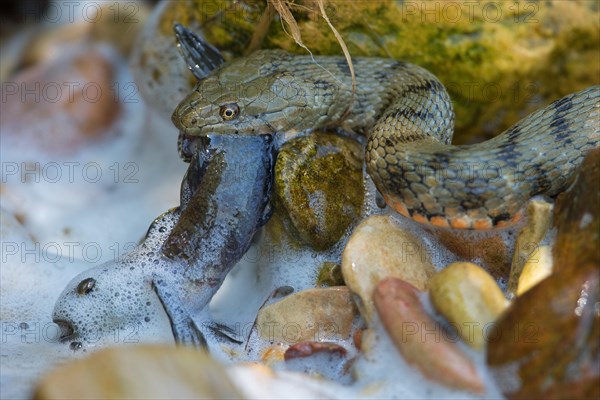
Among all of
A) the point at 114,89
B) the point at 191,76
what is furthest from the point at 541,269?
the point at 114,89

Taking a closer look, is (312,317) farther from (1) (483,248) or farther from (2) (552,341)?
(2) (552,341)

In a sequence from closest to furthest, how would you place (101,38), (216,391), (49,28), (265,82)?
1. (216,391)
2. (265,82)
3. (101,38)
4. (49,28)

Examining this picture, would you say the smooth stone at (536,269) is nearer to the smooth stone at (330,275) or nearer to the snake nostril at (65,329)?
the smooth stone at (330,275)

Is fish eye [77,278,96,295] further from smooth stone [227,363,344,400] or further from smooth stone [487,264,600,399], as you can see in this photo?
smooth stone [487,264,600,399]

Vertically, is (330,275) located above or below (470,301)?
below

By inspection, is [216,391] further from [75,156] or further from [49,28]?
[49,28]

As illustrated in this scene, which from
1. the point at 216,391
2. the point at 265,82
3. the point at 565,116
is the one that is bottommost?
the point at 216,391

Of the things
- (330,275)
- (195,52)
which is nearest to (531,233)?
(330,275)

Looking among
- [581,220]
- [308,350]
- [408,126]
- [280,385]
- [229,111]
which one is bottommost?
[308,350]
